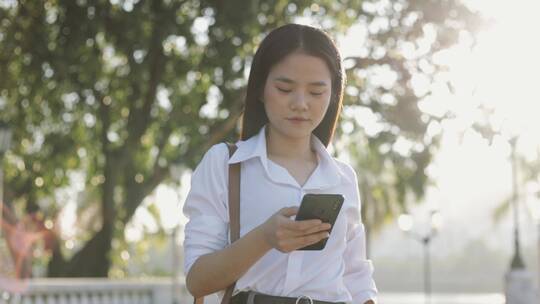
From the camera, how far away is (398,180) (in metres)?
18.3

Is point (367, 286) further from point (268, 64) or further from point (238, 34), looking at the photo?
point (238, 34)

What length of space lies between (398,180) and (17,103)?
287 inches

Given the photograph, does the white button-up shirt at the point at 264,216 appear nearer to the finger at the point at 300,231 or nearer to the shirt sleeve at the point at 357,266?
the shirt sleeve at the point at 357,266

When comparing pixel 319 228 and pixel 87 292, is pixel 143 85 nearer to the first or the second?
pixel 87 292

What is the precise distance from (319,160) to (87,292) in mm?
10395

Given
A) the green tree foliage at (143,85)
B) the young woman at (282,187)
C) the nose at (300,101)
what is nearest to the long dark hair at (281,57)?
the young woman at (282,187)

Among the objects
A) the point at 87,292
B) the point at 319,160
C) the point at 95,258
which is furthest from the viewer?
the point at 95,258

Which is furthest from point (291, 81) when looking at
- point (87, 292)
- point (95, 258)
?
point (95, 258)

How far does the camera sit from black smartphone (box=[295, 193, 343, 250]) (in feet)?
6.55

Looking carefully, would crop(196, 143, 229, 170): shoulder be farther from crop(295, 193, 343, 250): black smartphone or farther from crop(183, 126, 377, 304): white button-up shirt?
crop(295, 193, 343, 250): black smartphone

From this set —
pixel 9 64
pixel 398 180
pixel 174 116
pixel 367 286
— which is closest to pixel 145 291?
pixel 174 116

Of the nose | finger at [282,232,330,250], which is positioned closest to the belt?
finger at [282,232,330,250]

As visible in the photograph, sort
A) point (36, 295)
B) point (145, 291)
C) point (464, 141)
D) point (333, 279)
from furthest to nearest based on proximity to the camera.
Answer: point (464, 141), point (145, 291), point (36, 295), point (333, 279)

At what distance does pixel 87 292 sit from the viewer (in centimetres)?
1238
